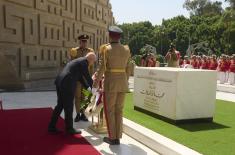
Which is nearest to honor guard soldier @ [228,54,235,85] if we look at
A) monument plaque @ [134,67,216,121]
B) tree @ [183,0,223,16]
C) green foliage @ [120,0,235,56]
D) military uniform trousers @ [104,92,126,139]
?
monument plaque @ [134,67,216,121]

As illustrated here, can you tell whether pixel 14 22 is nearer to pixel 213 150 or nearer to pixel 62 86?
pixel 62 86

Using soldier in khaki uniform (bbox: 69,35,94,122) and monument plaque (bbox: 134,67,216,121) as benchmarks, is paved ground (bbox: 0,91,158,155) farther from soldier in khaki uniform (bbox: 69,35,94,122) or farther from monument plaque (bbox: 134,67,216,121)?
monument plaque (bbox: 134,67,216,121)

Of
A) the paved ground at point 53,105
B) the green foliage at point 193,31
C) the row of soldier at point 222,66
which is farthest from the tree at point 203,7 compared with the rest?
the paved ground at point 53,105

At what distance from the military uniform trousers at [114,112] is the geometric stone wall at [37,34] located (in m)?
7.45

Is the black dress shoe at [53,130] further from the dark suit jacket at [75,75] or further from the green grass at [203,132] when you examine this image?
the green grass at [203,132]

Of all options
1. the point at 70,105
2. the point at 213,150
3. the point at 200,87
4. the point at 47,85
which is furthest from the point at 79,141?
the point at 47,85

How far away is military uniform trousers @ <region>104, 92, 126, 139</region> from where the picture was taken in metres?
5.96

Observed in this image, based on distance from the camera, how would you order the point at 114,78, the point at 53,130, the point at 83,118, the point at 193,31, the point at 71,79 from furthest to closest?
the point at 193,31 < the point at 83,118 < the point at 53,130 < the point at 71,79 < the point at 114,78

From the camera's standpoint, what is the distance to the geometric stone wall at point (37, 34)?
12.6 m

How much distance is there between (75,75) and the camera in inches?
253

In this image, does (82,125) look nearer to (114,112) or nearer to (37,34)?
(114,112)

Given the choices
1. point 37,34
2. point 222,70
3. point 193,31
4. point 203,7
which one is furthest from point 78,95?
point 203,7

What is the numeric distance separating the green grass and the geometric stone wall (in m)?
6.09

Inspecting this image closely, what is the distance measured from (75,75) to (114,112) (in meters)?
1.02
